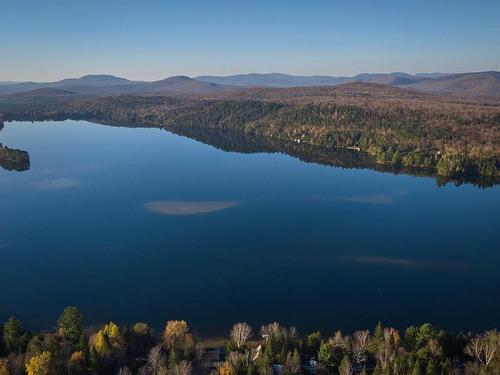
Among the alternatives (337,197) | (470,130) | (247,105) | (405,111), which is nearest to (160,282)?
(337,197)

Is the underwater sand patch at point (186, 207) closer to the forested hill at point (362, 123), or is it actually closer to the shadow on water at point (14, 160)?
the shadow on water at point (14, 160)

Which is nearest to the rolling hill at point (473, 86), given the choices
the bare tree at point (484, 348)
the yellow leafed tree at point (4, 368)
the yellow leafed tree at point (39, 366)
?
the bare tree at point (484, 348)

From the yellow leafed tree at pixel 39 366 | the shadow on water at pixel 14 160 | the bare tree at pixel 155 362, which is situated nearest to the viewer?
the yellow leafed tree at pixel 39 366

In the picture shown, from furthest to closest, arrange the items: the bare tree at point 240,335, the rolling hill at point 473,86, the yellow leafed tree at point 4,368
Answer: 1. the rolling hill at point 473,86
2. the bare tree at point 240,335
3. the yellow leafed tree at point 4,368

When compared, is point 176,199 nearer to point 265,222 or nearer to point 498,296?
point 265,222

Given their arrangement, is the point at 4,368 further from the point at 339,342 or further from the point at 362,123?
the point at 362,123

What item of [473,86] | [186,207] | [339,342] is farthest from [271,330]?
[473,86]
